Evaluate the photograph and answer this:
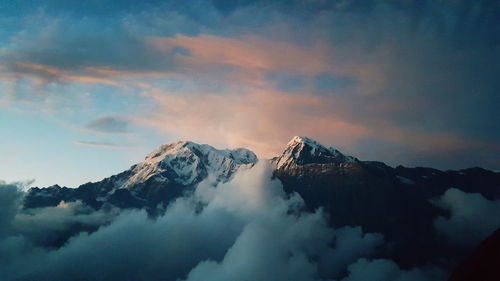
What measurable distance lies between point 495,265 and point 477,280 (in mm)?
10393

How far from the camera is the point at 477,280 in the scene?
194 metres

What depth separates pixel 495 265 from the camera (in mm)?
195125
